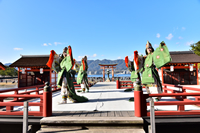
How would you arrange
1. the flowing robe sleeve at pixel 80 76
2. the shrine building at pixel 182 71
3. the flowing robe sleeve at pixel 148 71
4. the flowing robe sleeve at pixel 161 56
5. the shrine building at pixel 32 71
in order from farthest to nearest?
the shrine building at pixel 182 71
the shrine building at pixel 32 71
the flowing robe sleeve at pixel 80 76
the flowing robe sleeve at pixel 148 71
the flowing robe sleeve at pixel 161 56

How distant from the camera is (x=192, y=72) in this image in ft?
50.7

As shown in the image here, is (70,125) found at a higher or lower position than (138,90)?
lower

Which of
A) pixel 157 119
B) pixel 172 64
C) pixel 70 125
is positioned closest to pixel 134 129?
pixel 157 119

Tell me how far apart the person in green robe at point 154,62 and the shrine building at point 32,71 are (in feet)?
42.8

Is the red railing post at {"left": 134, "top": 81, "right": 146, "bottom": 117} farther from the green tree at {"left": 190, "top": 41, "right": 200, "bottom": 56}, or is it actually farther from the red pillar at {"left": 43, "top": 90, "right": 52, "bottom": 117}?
the green tree at {"left": 190, "top": 41, "right": 200, "bottom": 56}

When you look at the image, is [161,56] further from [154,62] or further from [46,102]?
[46,102]

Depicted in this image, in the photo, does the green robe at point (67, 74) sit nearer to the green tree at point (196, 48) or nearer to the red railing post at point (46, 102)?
the red railing post at point (46, 102)

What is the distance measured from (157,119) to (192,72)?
16.4 meters

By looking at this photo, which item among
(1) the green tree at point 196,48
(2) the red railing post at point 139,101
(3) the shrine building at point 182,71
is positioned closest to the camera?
(2) the red railing post at point 139,101

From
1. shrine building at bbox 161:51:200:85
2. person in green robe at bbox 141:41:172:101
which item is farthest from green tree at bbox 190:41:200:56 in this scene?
person in green robe at bbox 141:41:172:101

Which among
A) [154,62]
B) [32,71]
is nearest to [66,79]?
[154,62]

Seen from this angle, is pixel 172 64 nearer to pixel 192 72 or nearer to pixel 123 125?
pixel 192 72

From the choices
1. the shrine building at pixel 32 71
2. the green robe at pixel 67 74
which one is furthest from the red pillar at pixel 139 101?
the shrine building at pixel 32 71

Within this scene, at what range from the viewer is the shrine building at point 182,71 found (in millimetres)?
14953
